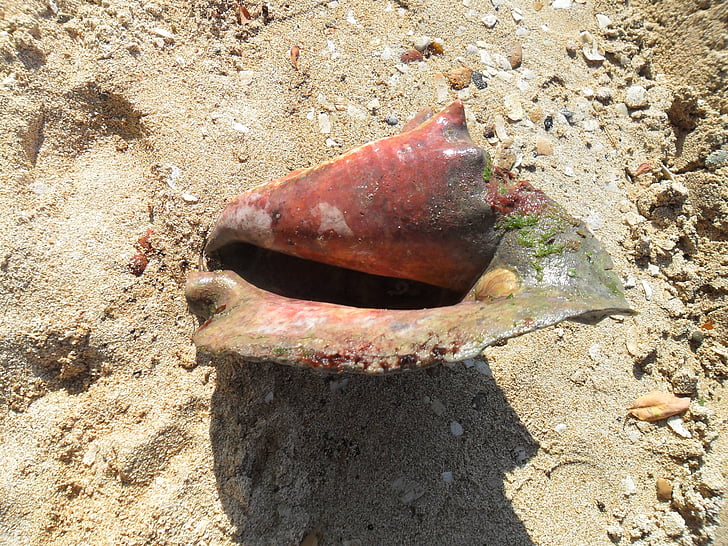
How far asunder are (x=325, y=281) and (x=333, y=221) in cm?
33

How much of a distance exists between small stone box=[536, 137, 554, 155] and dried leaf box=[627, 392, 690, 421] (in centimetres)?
121

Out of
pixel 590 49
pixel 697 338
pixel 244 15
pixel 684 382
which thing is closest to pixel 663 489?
pixel 684 382

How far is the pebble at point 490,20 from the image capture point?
2.72m

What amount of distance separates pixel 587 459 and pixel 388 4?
236 cm

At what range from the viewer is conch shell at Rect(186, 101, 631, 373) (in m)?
1.17

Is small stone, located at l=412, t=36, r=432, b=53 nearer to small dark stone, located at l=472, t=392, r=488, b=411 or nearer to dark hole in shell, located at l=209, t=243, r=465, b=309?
dark hole in shell, located at l=209, t=243, r=465, b=309

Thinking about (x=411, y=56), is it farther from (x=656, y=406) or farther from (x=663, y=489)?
(x=663, y=489)

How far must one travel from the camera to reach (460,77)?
2582 mm

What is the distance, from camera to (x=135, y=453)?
68.7 inches

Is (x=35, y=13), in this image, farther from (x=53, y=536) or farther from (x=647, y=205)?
(x=647, y=205)

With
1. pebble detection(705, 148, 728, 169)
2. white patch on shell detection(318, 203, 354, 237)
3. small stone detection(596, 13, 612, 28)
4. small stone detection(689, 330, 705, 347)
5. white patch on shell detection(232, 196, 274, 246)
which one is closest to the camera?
white patch on shell detection(318, 203, 354, 237)

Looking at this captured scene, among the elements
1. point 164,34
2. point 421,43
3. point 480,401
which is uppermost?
point 164,34

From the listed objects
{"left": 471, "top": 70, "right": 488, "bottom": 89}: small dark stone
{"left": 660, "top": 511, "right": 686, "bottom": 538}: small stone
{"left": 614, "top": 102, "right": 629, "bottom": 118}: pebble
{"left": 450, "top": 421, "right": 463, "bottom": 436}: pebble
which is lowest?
{"left": 660, "top": 511, "right": 686, "bottom": 538}: small stone

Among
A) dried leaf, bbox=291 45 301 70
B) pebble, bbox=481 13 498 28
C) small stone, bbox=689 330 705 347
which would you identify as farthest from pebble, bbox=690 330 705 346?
dried leaf, bbox=291 45 301 70
